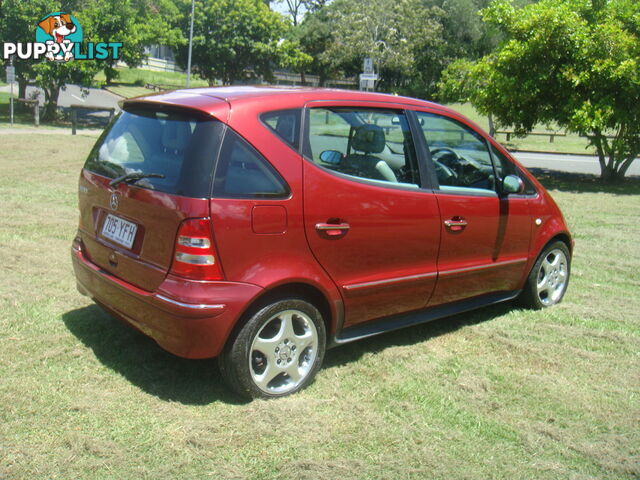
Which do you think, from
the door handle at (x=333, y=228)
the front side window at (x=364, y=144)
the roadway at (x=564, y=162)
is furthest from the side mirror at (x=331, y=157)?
the roadway at (x=564, y=162)

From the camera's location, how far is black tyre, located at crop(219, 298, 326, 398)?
358cm

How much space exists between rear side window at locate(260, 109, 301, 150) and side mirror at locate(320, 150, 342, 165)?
22 cm

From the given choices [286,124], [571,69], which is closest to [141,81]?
[571,69]

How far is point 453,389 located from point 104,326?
246 cm

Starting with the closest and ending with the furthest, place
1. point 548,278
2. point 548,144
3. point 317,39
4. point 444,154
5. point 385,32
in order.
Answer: point 444,154, point 548,278, point 548,144, point 385,32, point 317,39

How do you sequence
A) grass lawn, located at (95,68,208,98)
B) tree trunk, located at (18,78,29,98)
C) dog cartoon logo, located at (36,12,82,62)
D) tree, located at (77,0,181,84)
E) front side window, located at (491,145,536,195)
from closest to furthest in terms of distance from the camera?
1. front side window, located at (491,145,536,195)
2. dog cartoon logo, located at (36,12,82,62)
3. tree, located at (77,0,181,84)
4. tree trunk, located at (18,78,29,98)
5. grass lawn, located at (95,68,208,98)

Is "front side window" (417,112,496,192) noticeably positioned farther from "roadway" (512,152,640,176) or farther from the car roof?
"roadway" (512,152,640,176)

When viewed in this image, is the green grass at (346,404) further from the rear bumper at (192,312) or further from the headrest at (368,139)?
the headrest at (368,139)

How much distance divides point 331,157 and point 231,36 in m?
36.1

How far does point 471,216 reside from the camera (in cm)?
470

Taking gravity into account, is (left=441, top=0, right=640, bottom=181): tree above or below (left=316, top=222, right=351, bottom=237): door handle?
Answer: above

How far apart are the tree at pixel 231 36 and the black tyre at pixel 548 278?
34311 millimetres

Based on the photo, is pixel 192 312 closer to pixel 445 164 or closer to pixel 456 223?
pixel 456 223

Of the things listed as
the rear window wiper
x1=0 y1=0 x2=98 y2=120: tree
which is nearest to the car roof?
the rear window wiper
